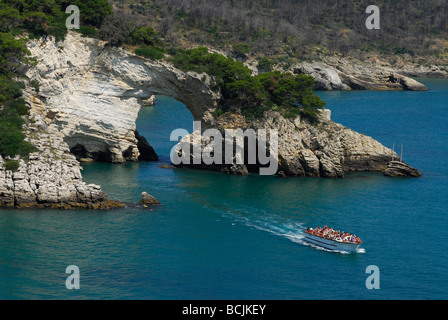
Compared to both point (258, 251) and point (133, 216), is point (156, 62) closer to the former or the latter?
point (133, 216)

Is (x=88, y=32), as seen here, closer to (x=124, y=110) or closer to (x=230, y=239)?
(x=124, y=110)

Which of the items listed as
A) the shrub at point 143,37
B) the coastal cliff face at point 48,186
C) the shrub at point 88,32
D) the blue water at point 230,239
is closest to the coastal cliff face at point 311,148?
the blue water at point 230,239

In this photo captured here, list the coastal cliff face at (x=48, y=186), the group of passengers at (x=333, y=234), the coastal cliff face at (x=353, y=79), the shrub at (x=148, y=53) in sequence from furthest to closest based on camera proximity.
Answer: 1. the coastal cliff face at (x=353, y=79)
2. the shrub at (x=148, y=53)
3. the coastal cliff face at (x=48, y=186)
4. the group of passengers at (x=333, y=234)

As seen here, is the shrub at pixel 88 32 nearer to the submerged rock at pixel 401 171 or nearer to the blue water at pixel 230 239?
the blue water at pixel 230 239

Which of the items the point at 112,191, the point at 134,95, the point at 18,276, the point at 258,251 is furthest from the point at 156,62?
the point at 18,276

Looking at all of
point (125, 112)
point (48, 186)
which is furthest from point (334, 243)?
point (125, 112)
